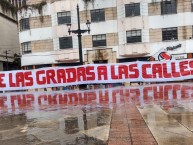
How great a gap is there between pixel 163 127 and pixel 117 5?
3072cm

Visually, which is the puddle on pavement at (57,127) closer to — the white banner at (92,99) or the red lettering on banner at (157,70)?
the white banner at (92,99)

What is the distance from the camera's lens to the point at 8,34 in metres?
53.9

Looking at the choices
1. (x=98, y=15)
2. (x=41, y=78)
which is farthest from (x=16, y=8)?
(x=41, y=78)

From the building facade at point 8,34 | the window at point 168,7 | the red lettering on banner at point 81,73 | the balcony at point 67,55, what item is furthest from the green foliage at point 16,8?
the red lettering on banner at point 81,73

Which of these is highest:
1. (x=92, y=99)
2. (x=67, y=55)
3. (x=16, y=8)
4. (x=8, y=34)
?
(x=16, y=8)

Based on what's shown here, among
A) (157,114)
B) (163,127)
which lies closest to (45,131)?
(163,127)

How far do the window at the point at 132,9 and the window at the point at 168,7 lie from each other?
2.52 metres

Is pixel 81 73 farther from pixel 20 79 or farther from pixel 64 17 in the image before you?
pixel 64 17

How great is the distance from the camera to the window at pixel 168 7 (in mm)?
36094

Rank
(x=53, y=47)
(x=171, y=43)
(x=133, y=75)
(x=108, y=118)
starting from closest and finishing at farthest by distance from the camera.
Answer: (x=108, y=118) → (x=133, y=75) → (x=171, y=43) → (x=53, y=47)

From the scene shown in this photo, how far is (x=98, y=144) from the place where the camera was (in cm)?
671

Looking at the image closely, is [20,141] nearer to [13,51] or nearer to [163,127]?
[163,127]

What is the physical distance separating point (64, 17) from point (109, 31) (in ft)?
17.9

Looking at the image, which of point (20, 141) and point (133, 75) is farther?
point (133, 75)
